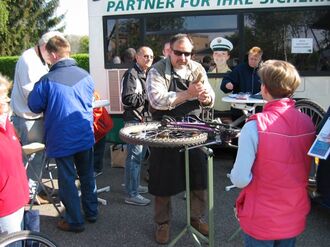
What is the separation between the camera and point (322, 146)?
7.47 feet

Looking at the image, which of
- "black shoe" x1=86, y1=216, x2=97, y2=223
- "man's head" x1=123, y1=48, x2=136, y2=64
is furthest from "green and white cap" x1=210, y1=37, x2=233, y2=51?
"black shoe" x1=86, y1=216, x2=97, y2=223

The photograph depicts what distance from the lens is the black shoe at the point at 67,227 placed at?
415cm

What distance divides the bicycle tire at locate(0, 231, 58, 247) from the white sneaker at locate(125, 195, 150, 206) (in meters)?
2.08

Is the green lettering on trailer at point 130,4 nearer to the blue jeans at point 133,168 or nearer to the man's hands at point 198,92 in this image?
the blue jeans at point 133,168

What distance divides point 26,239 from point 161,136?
1.07m

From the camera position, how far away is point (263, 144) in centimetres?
227

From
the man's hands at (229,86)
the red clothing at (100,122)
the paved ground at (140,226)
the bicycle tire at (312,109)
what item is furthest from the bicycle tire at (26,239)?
the man's hands at (229,86)

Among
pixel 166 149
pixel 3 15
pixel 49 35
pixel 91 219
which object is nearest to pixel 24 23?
pixel 3 15

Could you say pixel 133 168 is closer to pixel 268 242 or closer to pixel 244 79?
pixel 244 79

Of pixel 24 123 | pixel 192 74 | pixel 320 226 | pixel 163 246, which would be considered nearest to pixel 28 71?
pixel 24 123

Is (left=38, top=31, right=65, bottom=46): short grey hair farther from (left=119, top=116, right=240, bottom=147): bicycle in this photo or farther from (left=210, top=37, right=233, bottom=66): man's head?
(left=210, top=37, right=233, bottom=66): man's head

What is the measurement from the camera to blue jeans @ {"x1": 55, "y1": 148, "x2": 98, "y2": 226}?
400cm

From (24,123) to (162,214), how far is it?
190 cm

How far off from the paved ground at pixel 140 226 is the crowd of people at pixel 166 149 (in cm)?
13
